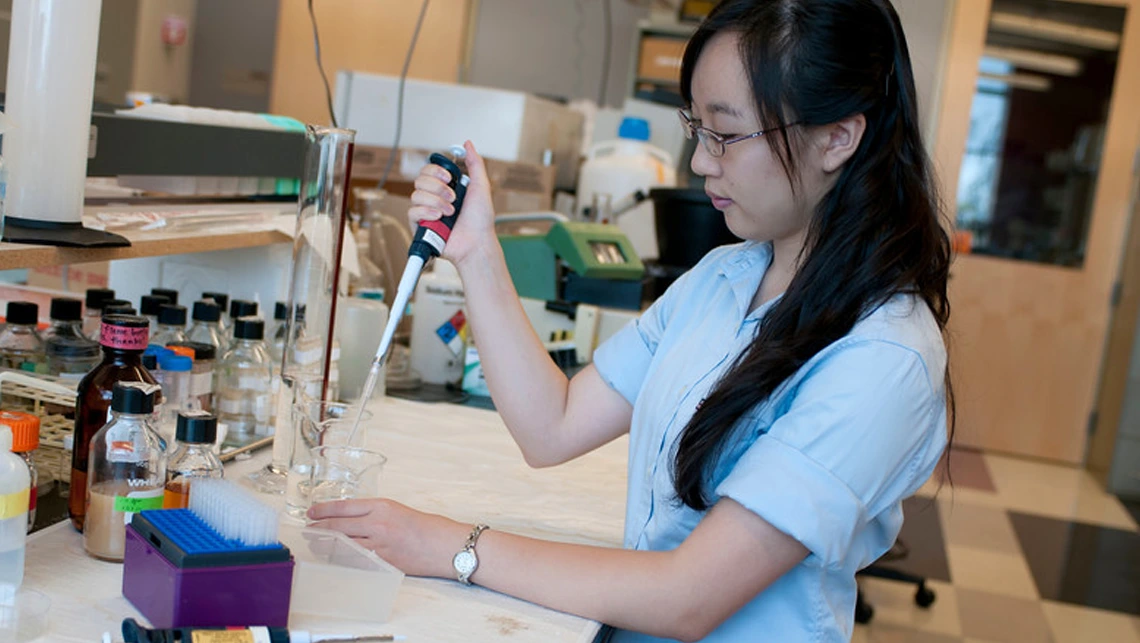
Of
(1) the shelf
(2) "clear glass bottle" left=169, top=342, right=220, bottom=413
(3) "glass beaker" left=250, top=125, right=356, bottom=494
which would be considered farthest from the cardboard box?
(2) "clear glass bottle" left=169, top=342, right=220, bottom=413

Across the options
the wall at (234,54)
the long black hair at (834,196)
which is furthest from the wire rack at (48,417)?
the wall at (234,54)

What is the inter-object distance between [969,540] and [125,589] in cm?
366

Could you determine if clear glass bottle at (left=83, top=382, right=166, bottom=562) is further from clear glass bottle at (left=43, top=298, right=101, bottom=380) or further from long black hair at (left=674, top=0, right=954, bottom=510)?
long black hair at (left=674, top=0, right=954, bottom=510)

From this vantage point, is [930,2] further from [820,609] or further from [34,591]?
[34,591]

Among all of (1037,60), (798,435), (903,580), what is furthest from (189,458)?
(1037,60)

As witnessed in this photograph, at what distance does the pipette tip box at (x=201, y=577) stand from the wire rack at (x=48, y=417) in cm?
37

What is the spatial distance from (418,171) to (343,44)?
2.60 metres

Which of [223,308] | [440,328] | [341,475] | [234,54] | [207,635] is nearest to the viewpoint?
[207,635]

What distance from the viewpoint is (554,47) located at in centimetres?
657

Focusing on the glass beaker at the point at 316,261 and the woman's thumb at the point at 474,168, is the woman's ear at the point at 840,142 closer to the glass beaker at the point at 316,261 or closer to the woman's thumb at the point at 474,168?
the woman's thumb at the point at 474,168

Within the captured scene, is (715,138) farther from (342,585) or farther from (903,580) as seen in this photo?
(903,580)

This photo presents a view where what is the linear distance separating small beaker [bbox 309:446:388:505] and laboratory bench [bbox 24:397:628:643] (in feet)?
0.22

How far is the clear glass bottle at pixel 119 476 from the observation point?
1.04 metres

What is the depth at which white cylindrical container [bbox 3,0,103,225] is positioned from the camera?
1.17m
